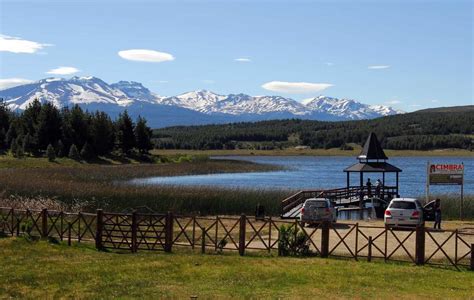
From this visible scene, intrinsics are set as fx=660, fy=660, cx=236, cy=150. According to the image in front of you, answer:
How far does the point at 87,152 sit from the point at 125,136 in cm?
1615

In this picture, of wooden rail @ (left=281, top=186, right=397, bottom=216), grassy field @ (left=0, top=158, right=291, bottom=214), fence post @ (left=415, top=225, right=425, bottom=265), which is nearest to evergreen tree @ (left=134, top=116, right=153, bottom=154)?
grassy field @ (left=0, top=158, right=291, bottom=214)

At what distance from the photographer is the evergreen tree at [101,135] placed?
99812 mm

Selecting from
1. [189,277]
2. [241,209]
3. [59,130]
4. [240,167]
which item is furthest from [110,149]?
[189,277]

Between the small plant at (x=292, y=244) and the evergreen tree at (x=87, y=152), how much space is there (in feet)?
238

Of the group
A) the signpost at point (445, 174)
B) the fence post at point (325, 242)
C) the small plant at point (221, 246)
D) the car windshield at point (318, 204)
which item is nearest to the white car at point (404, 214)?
the car windshield at point (318, 204)

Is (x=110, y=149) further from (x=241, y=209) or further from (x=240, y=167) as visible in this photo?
(x=241, y=209)

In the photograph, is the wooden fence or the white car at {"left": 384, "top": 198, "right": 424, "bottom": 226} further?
the white car at {"left": 384, "top": 198, "right": 424, "bottom": 226}

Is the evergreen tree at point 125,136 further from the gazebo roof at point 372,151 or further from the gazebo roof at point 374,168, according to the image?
the gazebo roof at point 374,168

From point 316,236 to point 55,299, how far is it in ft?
56.1

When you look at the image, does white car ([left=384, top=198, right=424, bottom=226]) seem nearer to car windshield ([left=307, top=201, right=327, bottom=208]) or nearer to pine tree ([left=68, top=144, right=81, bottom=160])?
car windshield ([left=307, top=201, right=327, bottom=208])

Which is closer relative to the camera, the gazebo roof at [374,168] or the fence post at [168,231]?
the fence post at [168,231]

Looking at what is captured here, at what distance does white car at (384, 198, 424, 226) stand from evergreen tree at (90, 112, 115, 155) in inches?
2814

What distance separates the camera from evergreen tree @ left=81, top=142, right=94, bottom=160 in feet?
308

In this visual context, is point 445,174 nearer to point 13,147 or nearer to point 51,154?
point 51,154
